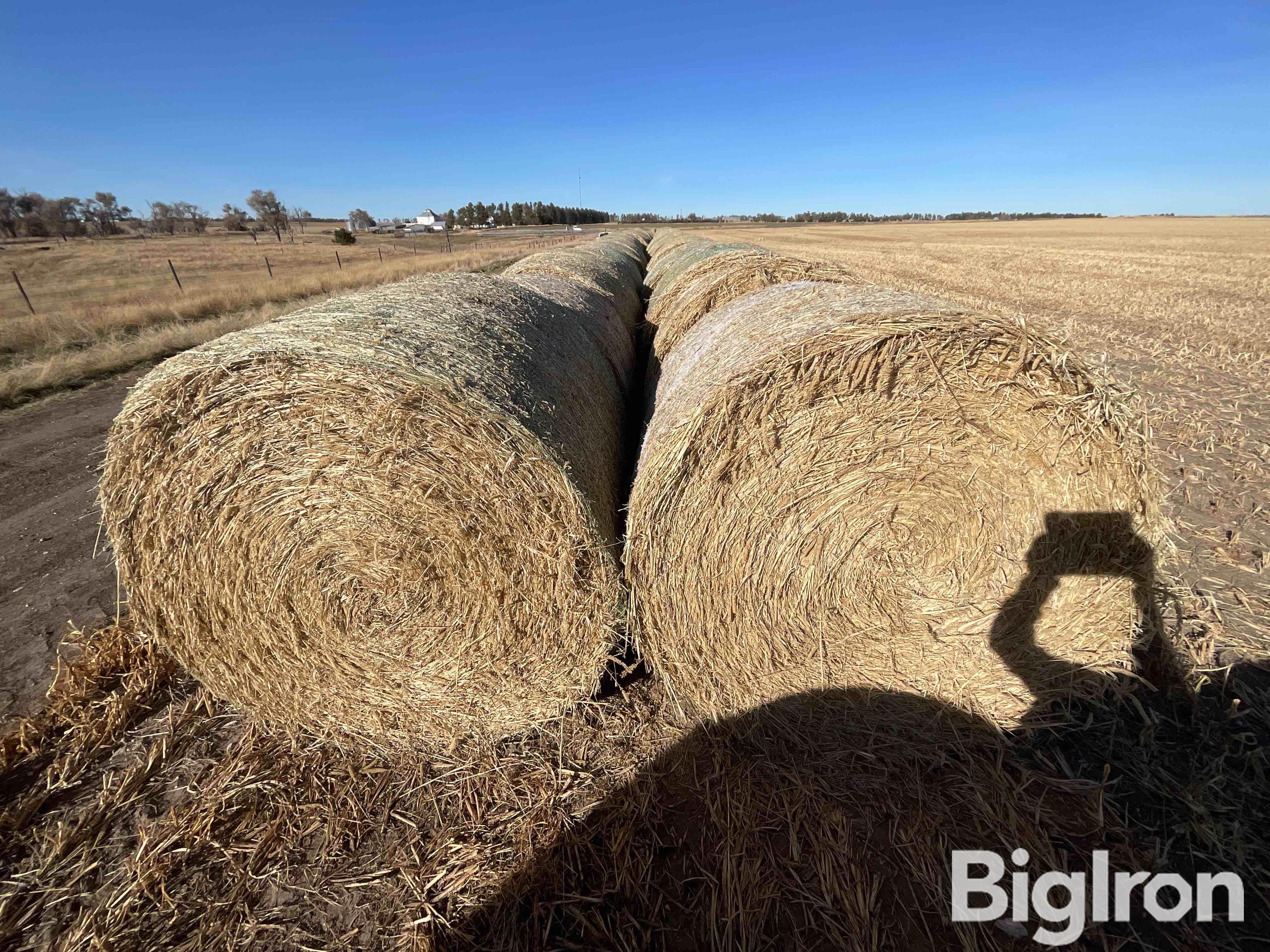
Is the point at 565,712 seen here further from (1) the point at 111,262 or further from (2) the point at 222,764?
(1) the point at 111,262

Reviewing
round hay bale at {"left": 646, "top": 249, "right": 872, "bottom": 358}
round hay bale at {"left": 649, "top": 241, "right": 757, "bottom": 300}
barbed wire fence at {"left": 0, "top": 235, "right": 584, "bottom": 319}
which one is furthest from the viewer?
barbed wire fence at {"left": 0, "top": 235, "right": 584, "bottom": 319}

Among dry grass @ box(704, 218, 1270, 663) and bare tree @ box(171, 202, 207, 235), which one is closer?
dry grass @ box(704, 218, 1270, 663)

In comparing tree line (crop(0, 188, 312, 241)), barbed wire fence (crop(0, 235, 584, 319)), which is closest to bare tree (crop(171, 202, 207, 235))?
tree line (crop(0, 188, 312, 241))

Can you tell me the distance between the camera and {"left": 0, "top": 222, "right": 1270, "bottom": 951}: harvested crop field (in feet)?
6.56

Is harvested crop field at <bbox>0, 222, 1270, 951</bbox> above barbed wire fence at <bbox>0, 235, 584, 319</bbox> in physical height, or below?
below

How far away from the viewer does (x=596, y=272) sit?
7.37m

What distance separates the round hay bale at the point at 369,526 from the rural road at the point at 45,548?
3.33ft

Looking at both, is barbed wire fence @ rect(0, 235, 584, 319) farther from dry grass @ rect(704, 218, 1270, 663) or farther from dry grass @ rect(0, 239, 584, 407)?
dry grass @ rect(704, 218, 1270, 663)

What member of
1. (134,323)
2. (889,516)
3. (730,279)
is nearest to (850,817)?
(889,516)

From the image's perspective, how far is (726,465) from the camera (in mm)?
2422

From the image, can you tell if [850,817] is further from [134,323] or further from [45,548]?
[134,323]

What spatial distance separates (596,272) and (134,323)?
11.5 m

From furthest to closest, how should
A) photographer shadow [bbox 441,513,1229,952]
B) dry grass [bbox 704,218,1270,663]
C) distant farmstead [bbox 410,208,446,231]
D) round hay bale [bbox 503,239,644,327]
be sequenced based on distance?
distant farmstead [bbox 410,208,446,231] → round hay bale [bbox 503,239,644,327] → dry grass [bbox 704,218,1270,663] → photographer shadow [bbox 441,513,1229,952]

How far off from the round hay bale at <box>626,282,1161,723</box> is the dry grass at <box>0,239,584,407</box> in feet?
32.5
